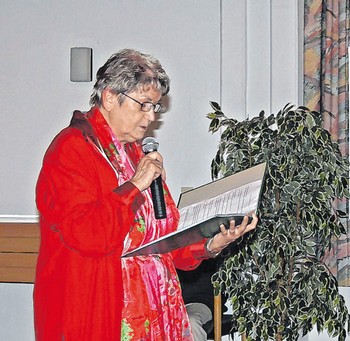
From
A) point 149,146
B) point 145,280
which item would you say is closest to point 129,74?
point 149,146

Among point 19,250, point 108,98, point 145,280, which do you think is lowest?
point 19,250

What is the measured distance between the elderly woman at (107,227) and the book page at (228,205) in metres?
0.06

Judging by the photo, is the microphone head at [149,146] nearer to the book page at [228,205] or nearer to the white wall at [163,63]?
the book page at [228,205]

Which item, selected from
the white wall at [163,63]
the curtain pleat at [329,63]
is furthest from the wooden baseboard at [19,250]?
the curtain pleat at [329,63]

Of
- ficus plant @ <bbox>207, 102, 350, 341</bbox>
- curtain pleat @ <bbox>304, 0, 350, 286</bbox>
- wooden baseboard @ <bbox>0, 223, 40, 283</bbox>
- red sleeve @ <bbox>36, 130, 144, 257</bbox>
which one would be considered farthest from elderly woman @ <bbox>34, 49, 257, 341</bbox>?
wooden baseboard @ <bbox>0, 223, 40, 283</bbox>

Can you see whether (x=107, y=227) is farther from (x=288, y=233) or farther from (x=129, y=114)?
(x=288, y=233)

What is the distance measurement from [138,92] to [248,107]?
238cm

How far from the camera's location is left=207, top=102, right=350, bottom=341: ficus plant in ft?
12.0

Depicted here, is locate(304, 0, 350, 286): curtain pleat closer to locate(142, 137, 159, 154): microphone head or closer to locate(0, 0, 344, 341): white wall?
locate(0, 0, 344, 341): white wall

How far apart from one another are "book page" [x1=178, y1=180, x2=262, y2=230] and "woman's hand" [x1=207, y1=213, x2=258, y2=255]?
0.03 meters

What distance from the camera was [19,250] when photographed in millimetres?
4762

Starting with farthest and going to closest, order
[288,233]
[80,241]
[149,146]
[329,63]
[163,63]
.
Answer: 1. [163,63]
2. [329,63]
3. [288,233]
4. [149,146]
5. [80,241]

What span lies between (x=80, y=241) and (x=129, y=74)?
0.51 meters

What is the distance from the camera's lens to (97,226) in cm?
212
